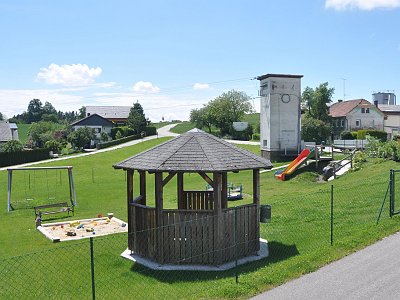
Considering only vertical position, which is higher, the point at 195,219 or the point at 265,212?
the point at 195,219

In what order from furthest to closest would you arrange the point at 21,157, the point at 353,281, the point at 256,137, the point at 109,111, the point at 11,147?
the point at 109,111 < the point at 256,137 < the point at 11,147 < the point at 21,157 < the point at 353,281

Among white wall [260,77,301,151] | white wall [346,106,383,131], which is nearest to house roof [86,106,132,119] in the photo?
white wall [346,106,383,131]

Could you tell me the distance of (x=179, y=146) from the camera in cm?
1205

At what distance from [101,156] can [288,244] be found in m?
44.5

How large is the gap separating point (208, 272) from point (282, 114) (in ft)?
101

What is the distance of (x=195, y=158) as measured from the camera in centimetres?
1139

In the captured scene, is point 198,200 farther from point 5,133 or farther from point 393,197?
point 5,133

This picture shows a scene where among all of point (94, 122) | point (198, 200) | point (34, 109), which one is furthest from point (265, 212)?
point (34, 109)

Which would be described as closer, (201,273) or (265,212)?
(201,273)

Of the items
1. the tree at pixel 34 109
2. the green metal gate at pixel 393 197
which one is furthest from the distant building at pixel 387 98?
the tree at pixel 34 109

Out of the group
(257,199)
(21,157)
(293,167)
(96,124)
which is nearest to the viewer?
(257,199)

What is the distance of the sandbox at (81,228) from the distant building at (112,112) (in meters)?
81.2

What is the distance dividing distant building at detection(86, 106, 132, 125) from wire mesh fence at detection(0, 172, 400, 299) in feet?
282

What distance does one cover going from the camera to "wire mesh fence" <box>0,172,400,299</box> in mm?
9234
